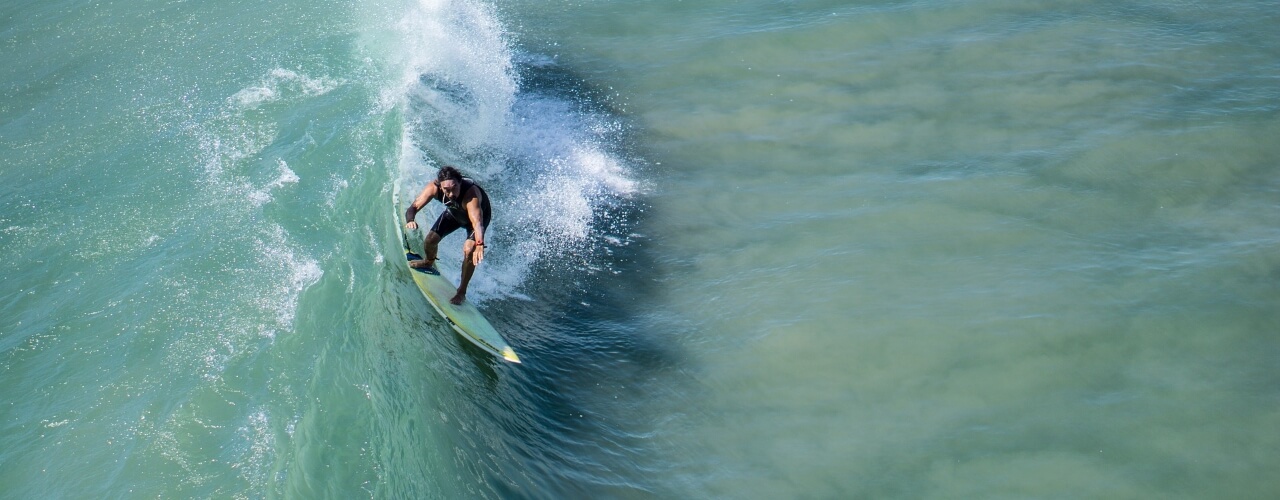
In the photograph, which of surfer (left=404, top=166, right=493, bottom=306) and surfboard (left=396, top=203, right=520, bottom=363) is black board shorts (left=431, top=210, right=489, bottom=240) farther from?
surfboard (left=396, top=203, right=520, bottom=363)

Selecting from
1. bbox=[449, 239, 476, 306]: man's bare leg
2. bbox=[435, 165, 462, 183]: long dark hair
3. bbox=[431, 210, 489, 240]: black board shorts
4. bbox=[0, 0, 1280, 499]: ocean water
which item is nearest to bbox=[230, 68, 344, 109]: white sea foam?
bbox=[0, 0, 1280, 499]: ocean water

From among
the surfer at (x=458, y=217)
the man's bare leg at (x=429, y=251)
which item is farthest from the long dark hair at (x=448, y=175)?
the man's bare leg at (x=429, y=251)

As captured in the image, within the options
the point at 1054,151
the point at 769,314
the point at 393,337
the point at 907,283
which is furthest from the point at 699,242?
the point at 1054,151

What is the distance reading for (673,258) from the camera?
9789 millimetres

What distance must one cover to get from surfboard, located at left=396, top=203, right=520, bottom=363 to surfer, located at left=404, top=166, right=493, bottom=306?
3.8 inches

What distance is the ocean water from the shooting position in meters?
7.24

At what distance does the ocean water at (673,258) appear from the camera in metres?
7.24

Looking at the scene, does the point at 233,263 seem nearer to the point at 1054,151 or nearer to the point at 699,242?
the point at 699,242

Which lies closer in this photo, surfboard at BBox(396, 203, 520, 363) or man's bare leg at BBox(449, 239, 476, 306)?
surfboard at BBox(396, 203, 520, 363)

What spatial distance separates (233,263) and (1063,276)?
8907 mm

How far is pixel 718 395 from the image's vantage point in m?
7.95

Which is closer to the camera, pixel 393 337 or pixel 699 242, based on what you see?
pixel 393 337

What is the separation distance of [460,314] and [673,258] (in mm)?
2554

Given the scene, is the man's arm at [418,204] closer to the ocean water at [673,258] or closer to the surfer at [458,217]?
the surfer at [458,217]
